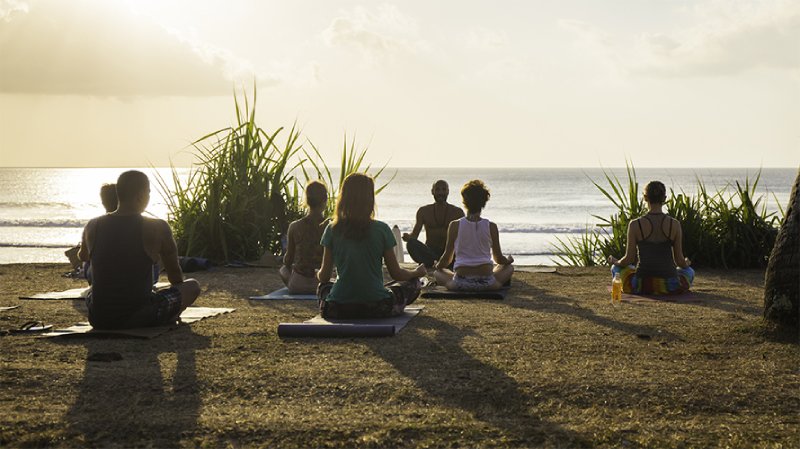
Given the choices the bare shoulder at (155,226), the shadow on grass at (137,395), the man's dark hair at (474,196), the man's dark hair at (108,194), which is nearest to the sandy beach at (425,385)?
the shadow on grass at (137,395)

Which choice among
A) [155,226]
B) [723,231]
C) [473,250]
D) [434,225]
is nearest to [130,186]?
[155,226]

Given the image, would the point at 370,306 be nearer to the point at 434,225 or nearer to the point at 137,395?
the point at 137,395

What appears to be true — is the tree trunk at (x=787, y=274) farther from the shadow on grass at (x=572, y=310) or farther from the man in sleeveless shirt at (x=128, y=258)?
the man in sleeveless shirt at (x=128, y=258)

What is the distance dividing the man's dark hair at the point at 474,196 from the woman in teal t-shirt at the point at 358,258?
5.08 feet

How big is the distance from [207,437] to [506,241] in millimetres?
25280

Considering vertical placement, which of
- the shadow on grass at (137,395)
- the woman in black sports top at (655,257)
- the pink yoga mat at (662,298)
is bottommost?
the shadow on grass at (137,395)

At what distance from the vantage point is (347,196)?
243 inches

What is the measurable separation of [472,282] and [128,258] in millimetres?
3453

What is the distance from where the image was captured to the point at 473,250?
8227mm

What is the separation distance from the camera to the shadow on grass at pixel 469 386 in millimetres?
3807

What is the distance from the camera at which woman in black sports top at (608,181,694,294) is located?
26.9ft

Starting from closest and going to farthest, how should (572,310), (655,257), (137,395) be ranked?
1. (137,395)
2. (572,310)
3. (655,257)

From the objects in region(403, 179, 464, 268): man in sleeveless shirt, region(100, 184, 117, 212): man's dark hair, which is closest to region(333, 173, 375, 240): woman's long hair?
region(100, 184, 117, 212): man's dark hair

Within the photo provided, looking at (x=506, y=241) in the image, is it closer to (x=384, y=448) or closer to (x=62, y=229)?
(x=62, y=229)
